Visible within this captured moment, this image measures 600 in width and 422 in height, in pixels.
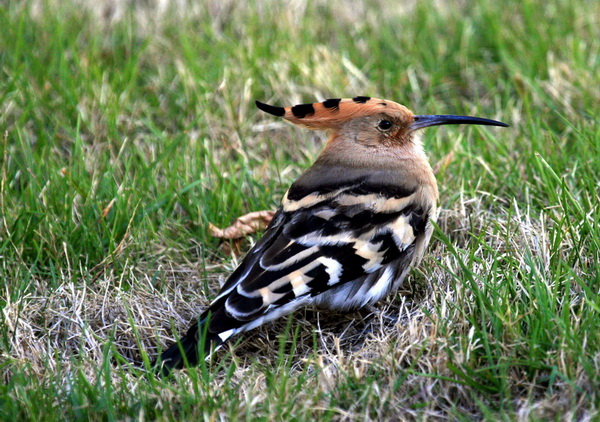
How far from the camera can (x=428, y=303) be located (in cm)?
258

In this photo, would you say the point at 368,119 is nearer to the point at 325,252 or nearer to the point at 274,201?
the point at 274,201

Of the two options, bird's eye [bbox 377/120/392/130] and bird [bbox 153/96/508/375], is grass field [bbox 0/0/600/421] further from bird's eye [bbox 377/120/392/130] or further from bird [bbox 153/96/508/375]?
bird's eye [bbox 377/120/392/130]

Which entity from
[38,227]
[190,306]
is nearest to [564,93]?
[190,306]

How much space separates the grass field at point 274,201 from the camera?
7.18 ft

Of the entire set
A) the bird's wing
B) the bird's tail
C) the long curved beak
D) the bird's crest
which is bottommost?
the bird's tail

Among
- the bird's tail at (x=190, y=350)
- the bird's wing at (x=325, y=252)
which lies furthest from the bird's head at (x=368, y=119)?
the bird's tail at (x=190, y=350)

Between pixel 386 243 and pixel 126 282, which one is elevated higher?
pixel 386 243

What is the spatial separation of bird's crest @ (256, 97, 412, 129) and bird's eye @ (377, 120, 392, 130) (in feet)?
0.12

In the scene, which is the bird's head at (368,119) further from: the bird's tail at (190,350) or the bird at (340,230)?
the bird's tail at (190,350)

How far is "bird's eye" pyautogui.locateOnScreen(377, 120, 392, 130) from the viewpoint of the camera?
3.06 meters

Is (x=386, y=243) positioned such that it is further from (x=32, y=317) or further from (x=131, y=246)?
(x=32, y=317)

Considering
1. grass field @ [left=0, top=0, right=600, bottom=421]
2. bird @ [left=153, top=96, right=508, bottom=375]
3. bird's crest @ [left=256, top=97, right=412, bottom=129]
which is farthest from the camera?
bird's crest @ [left=256, top=97, right=412, bottom=129]

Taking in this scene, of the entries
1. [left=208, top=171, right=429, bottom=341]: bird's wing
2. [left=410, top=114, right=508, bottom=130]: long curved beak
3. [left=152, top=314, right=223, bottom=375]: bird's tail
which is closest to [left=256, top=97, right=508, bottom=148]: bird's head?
[left=410, top=114, right=508, bottom=130]: long curved beak

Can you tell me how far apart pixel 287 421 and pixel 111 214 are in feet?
4.48
